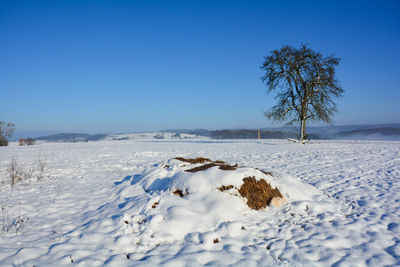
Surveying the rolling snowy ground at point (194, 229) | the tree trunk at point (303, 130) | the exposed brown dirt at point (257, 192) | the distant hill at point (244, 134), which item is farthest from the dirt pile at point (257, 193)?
the distant hill at point (244, 134)

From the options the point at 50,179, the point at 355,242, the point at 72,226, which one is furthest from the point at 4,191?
the point at 355,242

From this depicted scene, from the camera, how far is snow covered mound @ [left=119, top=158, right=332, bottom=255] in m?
3.03

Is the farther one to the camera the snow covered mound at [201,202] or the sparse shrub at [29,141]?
the sparse shrub at [29,141]

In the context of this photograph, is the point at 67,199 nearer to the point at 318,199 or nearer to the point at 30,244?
the point at 30,244

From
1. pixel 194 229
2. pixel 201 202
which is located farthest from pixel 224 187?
pixel 194 229

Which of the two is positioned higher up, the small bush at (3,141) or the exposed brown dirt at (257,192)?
the small bush at (3,141)

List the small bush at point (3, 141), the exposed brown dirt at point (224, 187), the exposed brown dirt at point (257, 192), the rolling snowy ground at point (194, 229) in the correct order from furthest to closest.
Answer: the small bush at point (3, 141), the exposed brown dirt at point (224, 187), the exposed brown dirt at point (257, 192), the rolling snowy ground at point (194, 229)

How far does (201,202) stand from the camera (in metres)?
3.83

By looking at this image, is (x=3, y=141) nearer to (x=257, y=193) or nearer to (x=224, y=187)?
(x=224, y=187)

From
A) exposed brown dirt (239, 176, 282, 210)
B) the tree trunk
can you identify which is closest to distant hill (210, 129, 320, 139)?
the tree trunk

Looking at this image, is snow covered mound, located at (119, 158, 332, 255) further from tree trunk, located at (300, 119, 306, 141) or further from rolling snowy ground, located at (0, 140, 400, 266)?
tree trunk, located at (300, 119, 306, 141)

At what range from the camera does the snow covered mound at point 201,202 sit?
3027 mm

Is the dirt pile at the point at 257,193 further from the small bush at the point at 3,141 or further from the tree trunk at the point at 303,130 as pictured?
the small bush at the point at 3,141

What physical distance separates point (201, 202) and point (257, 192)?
45.7 inches
